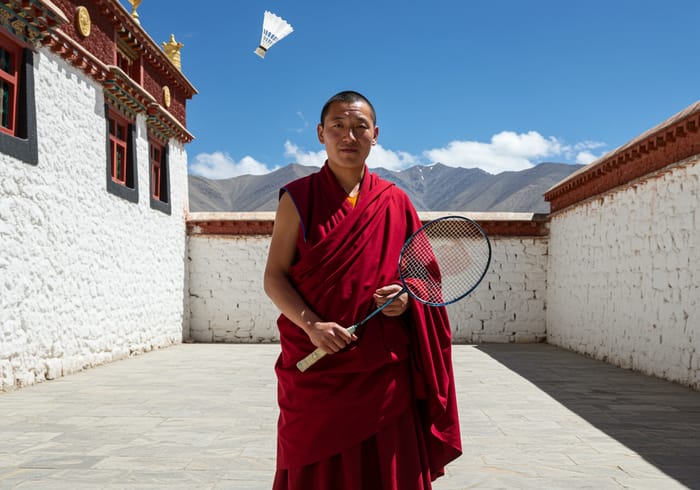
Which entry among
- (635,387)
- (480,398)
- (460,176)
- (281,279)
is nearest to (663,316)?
(635,387)

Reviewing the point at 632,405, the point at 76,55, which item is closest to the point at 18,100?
the point at 76,55

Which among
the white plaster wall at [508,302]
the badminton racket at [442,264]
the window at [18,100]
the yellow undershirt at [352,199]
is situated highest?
the window at [18,100]

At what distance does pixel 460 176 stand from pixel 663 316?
134633 mm

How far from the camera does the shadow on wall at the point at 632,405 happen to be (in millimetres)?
4602

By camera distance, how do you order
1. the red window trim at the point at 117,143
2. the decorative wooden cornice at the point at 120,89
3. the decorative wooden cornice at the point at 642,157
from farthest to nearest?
the red window trim at the point at 117,143 → the decorative wooden cornice at the point at 120,89 → the decorative wooden cornice at the point at 642,157

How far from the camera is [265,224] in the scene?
14492 mm

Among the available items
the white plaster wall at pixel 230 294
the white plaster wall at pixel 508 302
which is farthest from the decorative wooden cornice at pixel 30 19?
the white plaster wall at pixel 508 302

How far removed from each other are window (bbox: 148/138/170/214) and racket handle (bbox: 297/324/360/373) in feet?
36.9

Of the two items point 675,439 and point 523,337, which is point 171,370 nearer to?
point 675,439

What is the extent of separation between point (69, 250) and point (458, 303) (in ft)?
27.5

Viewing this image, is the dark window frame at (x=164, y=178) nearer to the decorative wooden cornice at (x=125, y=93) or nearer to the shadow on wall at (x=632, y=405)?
the decorative wooden cornice at (x=125, y=93)

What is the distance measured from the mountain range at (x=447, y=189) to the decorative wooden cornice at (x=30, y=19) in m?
86.7

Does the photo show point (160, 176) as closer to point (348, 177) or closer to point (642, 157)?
point (642, 157)

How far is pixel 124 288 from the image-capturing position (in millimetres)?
10852
